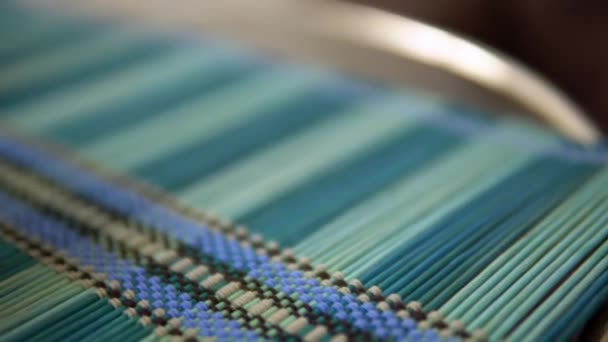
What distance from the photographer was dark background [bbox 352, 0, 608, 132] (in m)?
0.73

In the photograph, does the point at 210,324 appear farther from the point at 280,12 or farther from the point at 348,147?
the point at 280,12

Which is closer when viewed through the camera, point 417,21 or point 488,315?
point 488,315

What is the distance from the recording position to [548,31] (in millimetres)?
759

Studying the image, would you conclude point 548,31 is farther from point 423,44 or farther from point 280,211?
point 280,211

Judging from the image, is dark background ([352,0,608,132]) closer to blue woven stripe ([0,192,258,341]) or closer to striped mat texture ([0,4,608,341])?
striped mat texture ([0,4,608,341])

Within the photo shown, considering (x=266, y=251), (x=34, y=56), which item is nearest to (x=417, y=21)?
(x=266, y=251)

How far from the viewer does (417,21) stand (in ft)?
2.70

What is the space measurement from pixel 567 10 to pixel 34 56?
2.70 feet

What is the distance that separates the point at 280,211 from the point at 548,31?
374mm

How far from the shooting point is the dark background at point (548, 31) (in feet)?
2.39

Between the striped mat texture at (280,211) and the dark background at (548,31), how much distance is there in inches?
2.7

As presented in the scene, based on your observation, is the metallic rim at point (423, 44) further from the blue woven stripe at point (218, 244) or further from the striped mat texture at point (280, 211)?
the blue woven stripe at point (218, 244)

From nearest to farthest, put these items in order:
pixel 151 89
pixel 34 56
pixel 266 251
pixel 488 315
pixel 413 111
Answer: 1. pixel 488 315
2. pixel 266 251
3. pixel 413 111
4. pixel 151 89
5. pixel 34 56

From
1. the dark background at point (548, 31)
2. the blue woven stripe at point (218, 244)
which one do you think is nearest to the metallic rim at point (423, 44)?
the dark background at point (548, 31)
